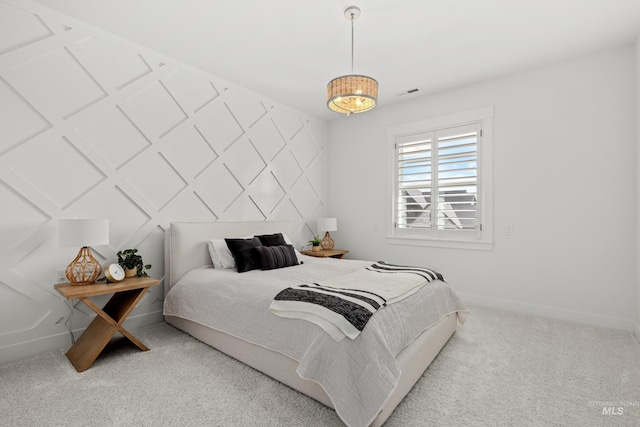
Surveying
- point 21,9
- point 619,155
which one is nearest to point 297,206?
point 21,9

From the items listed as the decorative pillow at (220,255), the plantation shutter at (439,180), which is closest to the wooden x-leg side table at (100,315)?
the decorative pillow at (220,255)

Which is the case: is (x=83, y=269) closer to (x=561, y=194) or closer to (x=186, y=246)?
(x=186, y=246)

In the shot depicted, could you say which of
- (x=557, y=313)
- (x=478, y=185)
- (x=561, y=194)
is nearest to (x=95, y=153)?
(x=478, y=185)

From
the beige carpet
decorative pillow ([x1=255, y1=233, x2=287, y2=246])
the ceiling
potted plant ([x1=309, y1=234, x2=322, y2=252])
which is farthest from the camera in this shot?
potted plant ([x1=309, y1=234, x2=322, y2=252])

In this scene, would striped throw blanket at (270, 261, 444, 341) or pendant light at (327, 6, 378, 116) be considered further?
pendant light at (327, 6, 378, 116)

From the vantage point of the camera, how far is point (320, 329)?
180cm

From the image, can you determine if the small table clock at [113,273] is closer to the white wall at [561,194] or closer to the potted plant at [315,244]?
the potted plant at [315,244]

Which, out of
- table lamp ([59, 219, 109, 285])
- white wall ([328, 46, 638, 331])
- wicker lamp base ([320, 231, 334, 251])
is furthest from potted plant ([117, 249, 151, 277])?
white wall ([328, 46, 638, 331])

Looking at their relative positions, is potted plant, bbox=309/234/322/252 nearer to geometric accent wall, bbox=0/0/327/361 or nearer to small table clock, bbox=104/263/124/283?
geometric accent wall, bbox=0/0/327/361

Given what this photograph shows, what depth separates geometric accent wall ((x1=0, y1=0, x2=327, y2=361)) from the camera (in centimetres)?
240

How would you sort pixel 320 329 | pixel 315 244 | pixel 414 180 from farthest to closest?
1. pixel 315 244
2. pixel 414 180
3. pixel 320 329

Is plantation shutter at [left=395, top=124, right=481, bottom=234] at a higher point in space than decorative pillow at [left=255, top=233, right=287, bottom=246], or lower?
higher

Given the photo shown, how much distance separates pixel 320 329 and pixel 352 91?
173cm

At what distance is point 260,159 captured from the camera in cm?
422
